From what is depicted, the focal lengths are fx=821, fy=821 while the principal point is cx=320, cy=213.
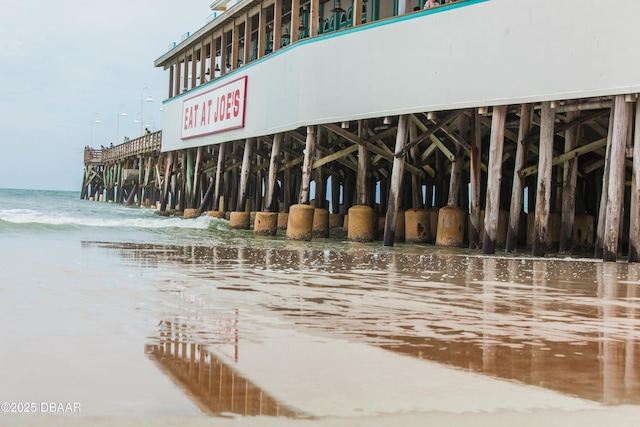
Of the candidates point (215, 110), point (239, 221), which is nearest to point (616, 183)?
point (239, 221)

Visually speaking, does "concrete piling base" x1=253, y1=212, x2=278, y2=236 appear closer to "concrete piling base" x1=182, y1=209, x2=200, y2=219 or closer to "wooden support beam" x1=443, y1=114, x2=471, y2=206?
"wooden support beam" x1=443, y1=114, x2=471, y2=206

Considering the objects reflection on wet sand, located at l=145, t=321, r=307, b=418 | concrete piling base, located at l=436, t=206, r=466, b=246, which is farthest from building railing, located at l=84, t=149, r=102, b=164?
reflection on wet sand, located at l=145, t=321, r=307, b=418

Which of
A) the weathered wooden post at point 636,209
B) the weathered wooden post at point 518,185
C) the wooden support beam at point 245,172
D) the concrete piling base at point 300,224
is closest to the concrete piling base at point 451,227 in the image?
the weathered wooden post at point 518,185

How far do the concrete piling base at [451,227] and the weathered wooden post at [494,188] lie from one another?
183cm

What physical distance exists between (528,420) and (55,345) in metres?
2.30

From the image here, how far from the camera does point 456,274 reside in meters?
9.03

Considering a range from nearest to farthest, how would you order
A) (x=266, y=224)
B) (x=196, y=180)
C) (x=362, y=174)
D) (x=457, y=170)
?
(x=457, y=170) < (x=362, y=174) < (x=266, y=224) < (x=196, y=180)

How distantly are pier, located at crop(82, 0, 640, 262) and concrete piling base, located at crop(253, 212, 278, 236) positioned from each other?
5 centimetres

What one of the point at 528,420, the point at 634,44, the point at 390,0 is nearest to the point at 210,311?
the point at 528,420

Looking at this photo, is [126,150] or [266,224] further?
[126,150]

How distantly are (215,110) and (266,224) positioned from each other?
8113 mm

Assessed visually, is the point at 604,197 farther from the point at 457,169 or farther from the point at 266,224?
the point at 266,224

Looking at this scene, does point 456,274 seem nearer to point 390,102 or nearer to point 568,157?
point 568,157

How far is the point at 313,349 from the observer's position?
4.06 meters
